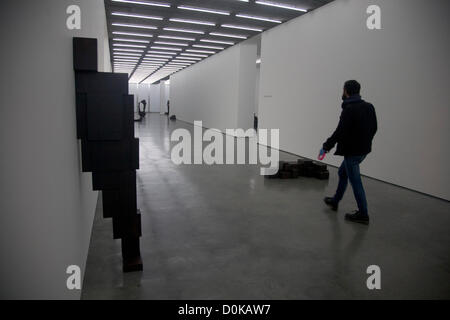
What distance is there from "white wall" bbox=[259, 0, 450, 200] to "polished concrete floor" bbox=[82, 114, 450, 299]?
82 cm

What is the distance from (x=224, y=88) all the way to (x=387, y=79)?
893cm

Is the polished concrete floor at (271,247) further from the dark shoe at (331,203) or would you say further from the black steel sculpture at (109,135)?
the black steel sculpture at (109,135)

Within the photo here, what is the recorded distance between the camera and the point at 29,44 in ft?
→ 4.61

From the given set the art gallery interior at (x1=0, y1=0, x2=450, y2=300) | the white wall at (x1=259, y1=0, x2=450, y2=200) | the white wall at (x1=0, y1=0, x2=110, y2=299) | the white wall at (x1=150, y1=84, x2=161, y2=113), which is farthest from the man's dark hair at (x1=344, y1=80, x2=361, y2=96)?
the white wall at (x1=150, y1=84, x2=161, y2=113)

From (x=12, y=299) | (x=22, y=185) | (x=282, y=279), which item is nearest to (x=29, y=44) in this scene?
(x=22, y=185)

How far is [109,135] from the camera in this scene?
2428mm

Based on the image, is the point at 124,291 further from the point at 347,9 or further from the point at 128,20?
the point at 128,20

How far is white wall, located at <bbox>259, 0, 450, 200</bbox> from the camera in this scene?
5.37 metres

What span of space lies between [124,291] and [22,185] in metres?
1.37

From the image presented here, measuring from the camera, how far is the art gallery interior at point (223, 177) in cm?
149
